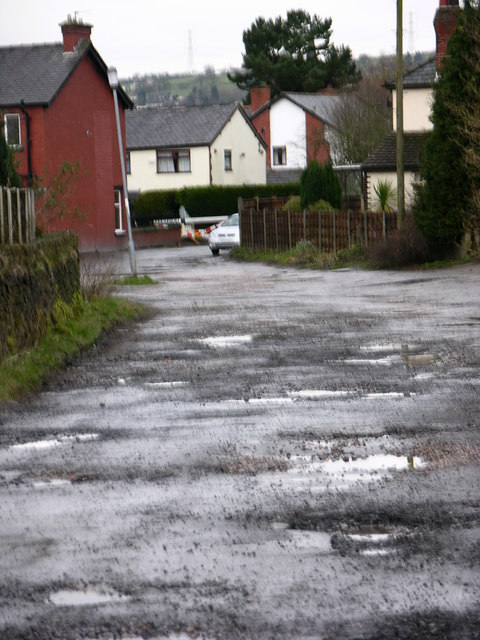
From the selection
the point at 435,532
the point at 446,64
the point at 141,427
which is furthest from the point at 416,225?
the point at 435,532

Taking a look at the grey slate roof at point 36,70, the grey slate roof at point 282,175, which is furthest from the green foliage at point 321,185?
the grey slate roof at point 282,175

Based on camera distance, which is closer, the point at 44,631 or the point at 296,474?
the point at 44,631

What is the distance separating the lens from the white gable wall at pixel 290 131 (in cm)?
8231

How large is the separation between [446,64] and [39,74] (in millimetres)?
27035

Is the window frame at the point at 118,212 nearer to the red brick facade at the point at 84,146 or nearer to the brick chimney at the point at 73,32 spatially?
the red brick facade at the point at 84,146

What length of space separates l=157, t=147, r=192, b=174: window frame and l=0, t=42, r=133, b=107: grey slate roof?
20867 mm

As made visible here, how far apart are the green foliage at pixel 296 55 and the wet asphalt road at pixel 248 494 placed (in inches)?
2960

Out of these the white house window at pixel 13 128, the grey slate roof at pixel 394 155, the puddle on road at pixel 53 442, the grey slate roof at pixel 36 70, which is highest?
the grey slate roof at pixel 36 70

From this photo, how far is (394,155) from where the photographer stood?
44.3 meters

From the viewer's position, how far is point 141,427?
8.94 metres

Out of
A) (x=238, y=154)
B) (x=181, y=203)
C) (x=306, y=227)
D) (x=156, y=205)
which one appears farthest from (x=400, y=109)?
(x=238, y=154)

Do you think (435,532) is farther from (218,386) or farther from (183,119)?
(183,119)

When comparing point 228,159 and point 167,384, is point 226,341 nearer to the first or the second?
point 167,384

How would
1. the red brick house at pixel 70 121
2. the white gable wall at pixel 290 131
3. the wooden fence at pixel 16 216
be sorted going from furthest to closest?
the white gable wall at pixel 290 131 → the red brick house at pixel 70 121 → the wooden fence at pixel 16 216
